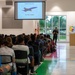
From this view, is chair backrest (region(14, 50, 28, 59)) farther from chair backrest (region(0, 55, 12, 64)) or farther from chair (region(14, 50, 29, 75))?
chair backrest (region(0, 55, 12, 64))

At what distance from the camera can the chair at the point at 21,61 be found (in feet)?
20.2

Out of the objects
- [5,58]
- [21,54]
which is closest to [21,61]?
[21,54]

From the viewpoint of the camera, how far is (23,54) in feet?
20.2

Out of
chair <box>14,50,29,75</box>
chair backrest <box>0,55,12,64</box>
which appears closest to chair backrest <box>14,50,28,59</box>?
chair <box>14,50,29,75</box>

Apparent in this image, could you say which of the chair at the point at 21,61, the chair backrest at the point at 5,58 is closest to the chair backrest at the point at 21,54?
the chair at the point at 21,61

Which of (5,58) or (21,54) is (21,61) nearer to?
(21,54)

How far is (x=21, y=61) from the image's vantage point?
6250mm

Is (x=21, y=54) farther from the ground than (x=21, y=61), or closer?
farther from the ground

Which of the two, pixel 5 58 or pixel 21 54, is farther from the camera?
pixel 21 54

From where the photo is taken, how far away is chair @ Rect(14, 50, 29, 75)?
6.15m

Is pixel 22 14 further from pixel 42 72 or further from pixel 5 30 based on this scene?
pixel 42 72

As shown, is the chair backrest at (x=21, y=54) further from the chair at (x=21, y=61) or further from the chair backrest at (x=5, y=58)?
the chair backrest at (x=5, y=58)

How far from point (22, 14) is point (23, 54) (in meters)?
12.1

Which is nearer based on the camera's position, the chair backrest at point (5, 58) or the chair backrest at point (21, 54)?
the chair backrest at point (5, 58)
